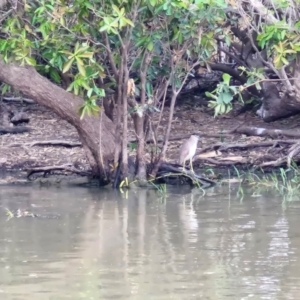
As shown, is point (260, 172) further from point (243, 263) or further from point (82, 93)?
point (243, 263)

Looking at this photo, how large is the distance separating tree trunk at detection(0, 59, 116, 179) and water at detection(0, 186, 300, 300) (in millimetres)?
889

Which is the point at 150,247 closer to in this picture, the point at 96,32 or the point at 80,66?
the point at 80,66

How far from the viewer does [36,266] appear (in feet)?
19.4

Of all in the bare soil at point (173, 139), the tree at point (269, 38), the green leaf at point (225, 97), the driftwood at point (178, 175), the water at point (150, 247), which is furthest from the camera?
the bare soil at point (173, 139)

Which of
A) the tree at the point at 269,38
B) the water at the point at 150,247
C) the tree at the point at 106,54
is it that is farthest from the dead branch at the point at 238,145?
the water at the point at 150,247

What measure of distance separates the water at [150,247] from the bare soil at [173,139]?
214 centimetres

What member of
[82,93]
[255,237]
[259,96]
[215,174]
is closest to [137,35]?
[82,93]

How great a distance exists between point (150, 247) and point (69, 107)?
13.0 feet

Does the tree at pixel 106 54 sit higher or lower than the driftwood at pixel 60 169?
higher

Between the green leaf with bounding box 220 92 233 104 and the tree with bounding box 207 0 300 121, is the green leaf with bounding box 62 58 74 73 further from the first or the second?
the green leaf with bounding box 220 92 233 104

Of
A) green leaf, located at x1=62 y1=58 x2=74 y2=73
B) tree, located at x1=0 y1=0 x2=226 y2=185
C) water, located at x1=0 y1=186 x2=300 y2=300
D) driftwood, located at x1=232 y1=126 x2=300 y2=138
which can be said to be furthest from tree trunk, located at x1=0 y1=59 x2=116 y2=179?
driftwood, located at x1=232 y1=126 x2=300 y2=138

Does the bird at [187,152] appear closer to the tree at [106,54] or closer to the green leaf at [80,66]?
the tree at [106,54]

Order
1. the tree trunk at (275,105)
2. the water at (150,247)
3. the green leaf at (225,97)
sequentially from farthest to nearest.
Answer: the tree trunk at (275,105) → the green leaf at (225,97) → the water at (150,247)

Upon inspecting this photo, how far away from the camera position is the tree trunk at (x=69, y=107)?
33.1 ft
